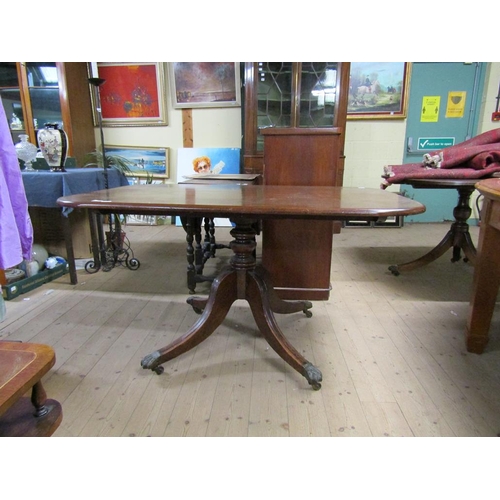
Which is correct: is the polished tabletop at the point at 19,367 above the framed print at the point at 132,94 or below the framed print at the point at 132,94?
below

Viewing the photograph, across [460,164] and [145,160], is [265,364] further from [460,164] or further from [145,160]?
[145,160]

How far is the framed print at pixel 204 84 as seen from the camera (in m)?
3.89

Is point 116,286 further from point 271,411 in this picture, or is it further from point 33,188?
point 271,411

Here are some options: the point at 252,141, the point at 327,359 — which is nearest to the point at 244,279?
the point at 327,359

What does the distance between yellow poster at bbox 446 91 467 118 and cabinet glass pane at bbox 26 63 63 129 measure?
14.1 ft

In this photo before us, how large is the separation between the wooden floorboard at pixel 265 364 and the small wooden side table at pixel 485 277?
3.7 inches

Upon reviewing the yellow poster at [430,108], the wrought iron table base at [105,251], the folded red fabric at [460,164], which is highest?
the yellow poster at [430,108]

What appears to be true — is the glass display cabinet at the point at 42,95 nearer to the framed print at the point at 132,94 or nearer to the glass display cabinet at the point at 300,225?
the framed print at the point at 132,94

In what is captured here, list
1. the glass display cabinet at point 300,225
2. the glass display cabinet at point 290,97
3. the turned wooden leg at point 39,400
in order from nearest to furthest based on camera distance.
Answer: the turned wooden leg at point 39,400, the glass display cabinet at point 300,225, the glass display cabinet at point 290,97

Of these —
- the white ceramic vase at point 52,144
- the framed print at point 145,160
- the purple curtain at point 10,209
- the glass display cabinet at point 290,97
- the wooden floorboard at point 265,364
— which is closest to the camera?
the purple curtain at point 10,209

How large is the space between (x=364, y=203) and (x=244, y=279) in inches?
22.4

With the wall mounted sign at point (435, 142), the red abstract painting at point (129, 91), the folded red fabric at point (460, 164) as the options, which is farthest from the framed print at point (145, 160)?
the wall mounted sign at point (435, 142)

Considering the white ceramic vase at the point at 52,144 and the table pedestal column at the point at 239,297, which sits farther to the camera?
the white ceramic vase at the point at 52,144

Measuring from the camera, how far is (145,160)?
4.27m
